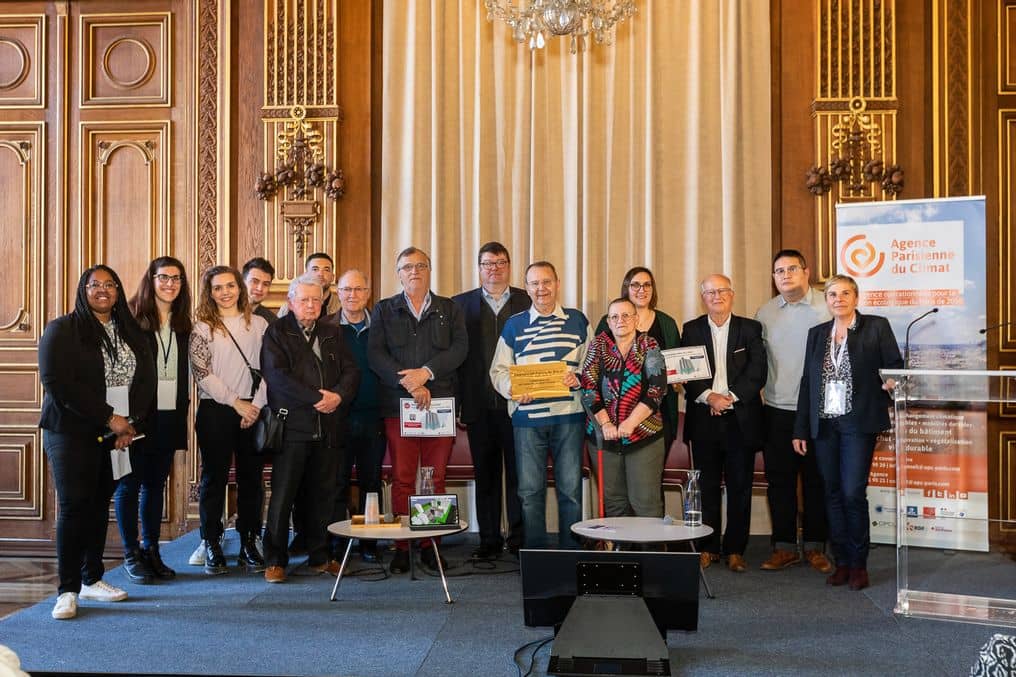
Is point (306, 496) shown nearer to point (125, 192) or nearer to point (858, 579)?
point (858, 579)

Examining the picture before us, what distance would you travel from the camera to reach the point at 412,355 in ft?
15.6

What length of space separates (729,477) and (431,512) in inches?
64.2

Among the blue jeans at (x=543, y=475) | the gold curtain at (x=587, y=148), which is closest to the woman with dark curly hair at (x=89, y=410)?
the blue jeans at (x=543, y=475)

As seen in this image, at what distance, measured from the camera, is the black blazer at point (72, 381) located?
390 centimetres

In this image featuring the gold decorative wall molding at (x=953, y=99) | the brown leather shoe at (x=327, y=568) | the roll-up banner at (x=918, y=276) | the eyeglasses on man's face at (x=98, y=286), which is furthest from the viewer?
the gold decorative wall molding at (x=953, y=99)

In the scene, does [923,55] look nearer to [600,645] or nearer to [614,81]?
[614,81]

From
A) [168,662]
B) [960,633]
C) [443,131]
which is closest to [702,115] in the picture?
[443,131]

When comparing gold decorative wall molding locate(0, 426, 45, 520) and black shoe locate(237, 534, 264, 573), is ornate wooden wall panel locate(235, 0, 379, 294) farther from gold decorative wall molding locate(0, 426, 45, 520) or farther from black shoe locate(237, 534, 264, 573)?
gold decorative wall molding locate(0, 426, 45, 520)

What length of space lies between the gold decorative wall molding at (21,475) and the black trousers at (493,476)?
11.4 ft

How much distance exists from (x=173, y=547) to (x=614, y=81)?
412cm

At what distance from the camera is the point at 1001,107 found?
5.94 metres

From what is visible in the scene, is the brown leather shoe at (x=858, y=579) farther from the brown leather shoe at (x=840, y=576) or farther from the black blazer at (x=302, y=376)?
the black blazer at (x=302, y=376)

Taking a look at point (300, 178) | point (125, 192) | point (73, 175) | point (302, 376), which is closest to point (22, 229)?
point (73, 175)

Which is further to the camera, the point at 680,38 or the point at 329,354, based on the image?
the point at 680,38
